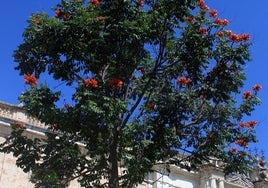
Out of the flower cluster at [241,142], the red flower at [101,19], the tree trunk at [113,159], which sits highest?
the red flower at [101,19]

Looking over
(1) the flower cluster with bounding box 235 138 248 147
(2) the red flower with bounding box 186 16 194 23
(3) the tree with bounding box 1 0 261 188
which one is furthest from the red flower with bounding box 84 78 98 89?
(1) the flower cluster with bounding box 235 138 248 147

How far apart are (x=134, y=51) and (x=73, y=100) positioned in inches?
70.9

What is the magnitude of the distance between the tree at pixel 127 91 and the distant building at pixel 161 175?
2.00 m

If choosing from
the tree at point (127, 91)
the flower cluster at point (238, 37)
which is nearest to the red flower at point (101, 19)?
the tree at point (127, 91)

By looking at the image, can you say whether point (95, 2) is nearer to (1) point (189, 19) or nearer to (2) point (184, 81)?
(1) point (189, 19)

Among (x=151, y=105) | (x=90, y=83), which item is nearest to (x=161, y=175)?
(x=151, y=105)

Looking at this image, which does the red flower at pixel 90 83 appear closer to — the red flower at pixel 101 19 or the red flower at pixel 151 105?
the red flower at pixel 101 19

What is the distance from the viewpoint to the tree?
10.6 metres

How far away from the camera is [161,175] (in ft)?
63.3

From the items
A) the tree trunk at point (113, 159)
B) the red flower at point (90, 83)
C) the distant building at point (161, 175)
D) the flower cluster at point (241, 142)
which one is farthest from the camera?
the distant building at point (161, 175)

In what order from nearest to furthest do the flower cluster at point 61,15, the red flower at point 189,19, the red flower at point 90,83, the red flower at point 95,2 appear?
the red flower at point 90,83 → the flower cluster at point 61,15 → the red flower at point 95,2 → the red flower at point 189,19

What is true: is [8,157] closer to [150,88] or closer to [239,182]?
[150,88]

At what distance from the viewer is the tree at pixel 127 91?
10.6 meters

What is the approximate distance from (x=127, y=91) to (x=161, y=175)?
27.5 ft
